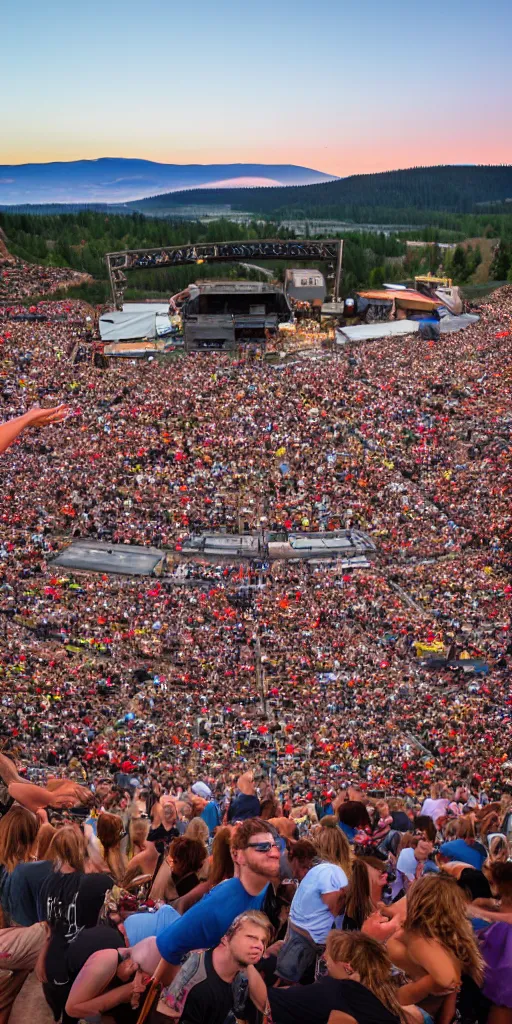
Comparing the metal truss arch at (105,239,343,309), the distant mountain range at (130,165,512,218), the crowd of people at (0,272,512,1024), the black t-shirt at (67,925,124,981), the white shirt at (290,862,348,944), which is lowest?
the crowd of people at (0,272,512,1024)

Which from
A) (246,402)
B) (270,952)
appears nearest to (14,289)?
(246,402)

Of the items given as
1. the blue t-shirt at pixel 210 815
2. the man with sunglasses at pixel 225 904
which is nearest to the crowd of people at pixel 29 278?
the blue t-shirt at pixel 210 815

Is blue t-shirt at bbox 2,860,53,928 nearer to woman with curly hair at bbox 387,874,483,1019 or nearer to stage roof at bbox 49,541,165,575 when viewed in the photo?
woman with curly hair at bbox 387,874,483,1019

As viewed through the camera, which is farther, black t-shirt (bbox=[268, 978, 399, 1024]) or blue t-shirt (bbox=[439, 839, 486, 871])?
blue t-shirt (bbox=[439, 839, 486, 871])

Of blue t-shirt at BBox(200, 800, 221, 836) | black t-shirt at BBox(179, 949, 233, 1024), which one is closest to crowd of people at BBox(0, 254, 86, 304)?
blue t-shirt at BBox(200, 800, 221, 836)

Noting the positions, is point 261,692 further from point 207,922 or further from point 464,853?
point 207,922

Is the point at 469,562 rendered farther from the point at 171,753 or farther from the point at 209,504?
the point at 171,753

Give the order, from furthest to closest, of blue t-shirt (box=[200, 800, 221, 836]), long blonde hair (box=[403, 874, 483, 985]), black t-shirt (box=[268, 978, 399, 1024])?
blue t-shirt (box=[200, 800, 221, 836]), long blonde hair (box=[403, 874, 483, 985]), black t-shirt (box=[268, 978, 399, 1024])
